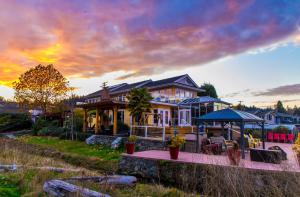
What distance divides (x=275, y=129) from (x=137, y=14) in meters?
21.5

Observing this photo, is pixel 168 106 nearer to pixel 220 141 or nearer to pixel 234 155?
pixel 220 141

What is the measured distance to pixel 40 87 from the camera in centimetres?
3381

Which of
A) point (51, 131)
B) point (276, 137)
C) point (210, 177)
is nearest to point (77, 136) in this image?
point (51, 131)

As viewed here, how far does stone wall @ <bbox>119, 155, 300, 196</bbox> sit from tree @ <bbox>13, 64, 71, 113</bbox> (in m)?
24.3

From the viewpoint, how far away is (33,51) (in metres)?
17.4

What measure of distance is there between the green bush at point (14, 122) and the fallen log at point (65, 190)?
110ft

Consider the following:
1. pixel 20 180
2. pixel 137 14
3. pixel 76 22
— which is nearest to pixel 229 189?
pixel 20 180

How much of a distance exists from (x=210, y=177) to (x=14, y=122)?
116 ft

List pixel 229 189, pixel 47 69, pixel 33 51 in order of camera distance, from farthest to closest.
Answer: pixel 47 69, pixel 33 51, pixel 229 189

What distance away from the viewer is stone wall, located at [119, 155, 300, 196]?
580 centimetres

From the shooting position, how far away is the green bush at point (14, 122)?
34.8 m

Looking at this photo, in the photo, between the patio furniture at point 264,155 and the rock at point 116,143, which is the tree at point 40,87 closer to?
the rock at point 116,143

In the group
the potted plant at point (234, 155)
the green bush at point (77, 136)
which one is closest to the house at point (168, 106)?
the green bush at point (77, 136)

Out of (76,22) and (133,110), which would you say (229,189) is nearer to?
(76,22)
